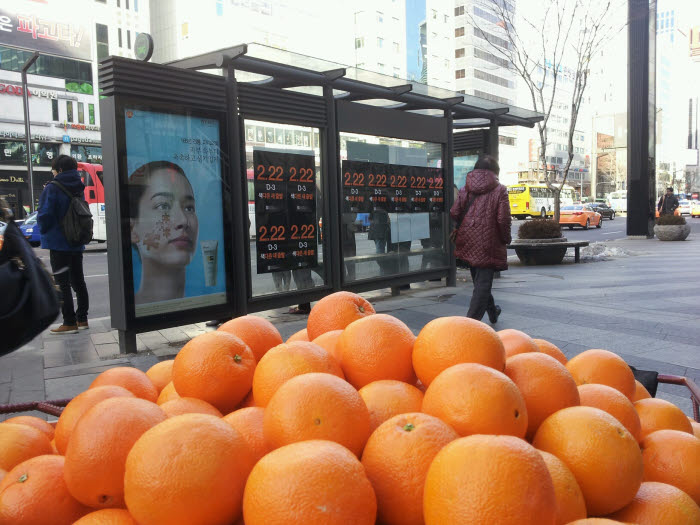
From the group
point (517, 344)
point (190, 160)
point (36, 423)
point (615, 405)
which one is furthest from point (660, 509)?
point (190, 160)

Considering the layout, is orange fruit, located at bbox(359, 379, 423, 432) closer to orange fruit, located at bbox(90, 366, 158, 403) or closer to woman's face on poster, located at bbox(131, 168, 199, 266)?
orange fruit, located at bbox(90, 366, 158, 403)

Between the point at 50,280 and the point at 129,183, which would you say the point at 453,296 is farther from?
the point at 50,280

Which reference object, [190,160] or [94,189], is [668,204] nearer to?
[190,160]

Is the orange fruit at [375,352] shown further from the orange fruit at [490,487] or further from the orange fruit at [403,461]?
the orange fruit at [490,487]

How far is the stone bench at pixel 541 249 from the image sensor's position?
13750 millimetres

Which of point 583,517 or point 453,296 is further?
point 453,296

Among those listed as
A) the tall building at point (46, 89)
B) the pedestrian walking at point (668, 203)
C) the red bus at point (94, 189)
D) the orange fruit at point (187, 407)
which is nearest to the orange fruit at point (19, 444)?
the orange fruit at point (187, 407)

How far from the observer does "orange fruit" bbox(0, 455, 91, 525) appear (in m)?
1.36

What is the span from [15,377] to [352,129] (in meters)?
5.37

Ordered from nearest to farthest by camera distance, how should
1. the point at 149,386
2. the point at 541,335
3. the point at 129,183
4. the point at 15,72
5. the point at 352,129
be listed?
the point at 149,386 < the point at 129,183 < the point at 541,335 < the point at 352,129 < the point at 15,72

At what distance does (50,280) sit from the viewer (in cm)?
188

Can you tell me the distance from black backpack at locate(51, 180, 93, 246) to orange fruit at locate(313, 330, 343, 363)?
19.5 feet

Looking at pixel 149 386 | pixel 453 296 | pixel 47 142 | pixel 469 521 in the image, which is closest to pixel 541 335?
pixel 453 296

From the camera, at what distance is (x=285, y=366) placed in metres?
1.67
